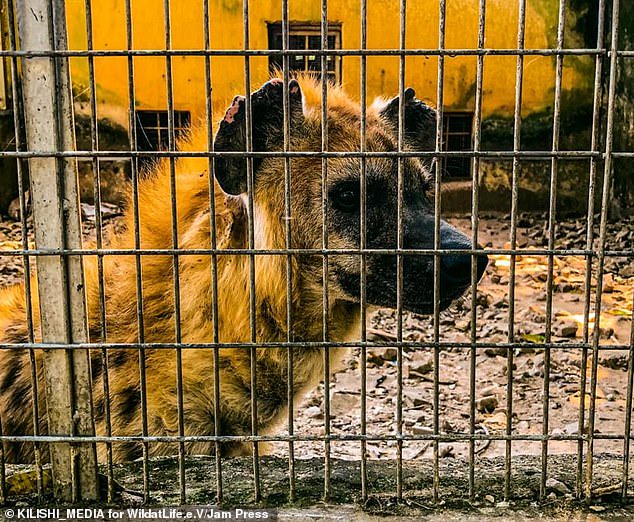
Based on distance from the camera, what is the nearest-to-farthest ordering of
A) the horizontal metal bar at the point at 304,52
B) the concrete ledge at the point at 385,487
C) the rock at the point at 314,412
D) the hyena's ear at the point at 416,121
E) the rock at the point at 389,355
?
1. the horizontal metal bar at the point at 304,52
2. the concrete ledge at the point at 385,487
3. the hyena's ear at the point at 416,121
4. the rock at the point at 314,412
5. the rock at the point at 389,355

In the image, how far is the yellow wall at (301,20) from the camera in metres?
10.8

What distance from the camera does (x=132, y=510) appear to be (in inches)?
92.2

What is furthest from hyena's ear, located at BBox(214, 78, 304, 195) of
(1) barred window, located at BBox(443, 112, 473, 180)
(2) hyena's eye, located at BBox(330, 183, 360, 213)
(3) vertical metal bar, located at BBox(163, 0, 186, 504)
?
(1) barred window, located at BBox(443, 112, 473, 180)

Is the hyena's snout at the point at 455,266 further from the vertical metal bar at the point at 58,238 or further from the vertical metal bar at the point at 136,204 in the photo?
the vertical metal bar at the point at 58,238

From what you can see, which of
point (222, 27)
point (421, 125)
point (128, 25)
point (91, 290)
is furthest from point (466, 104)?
point (128, 25)

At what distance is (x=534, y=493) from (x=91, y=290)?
199 cm

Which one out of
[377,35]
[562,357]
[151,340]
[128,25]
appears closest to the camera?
[128,25]

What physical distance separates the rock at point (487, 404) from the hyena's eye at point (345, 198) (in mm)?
2051

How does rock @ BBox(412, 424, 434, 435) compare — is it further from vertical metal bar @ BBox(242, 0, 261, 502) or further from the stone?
vertical metal bar @ BBox(242, 0, 261, 502)

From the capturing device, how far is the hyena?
314 centimetres

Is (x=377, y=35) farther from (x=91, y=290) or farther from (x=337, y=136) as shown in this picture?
(x=91, y=290)

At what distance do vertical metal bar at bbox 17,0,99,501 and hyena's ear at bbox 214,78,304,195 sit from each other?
2.47ft

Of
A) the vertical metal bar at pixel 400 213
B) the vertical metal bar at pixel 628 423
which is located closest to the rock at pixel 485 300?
the vertical metal bar at pixel 628 423

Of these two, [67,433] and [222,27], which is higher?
[222,27]
